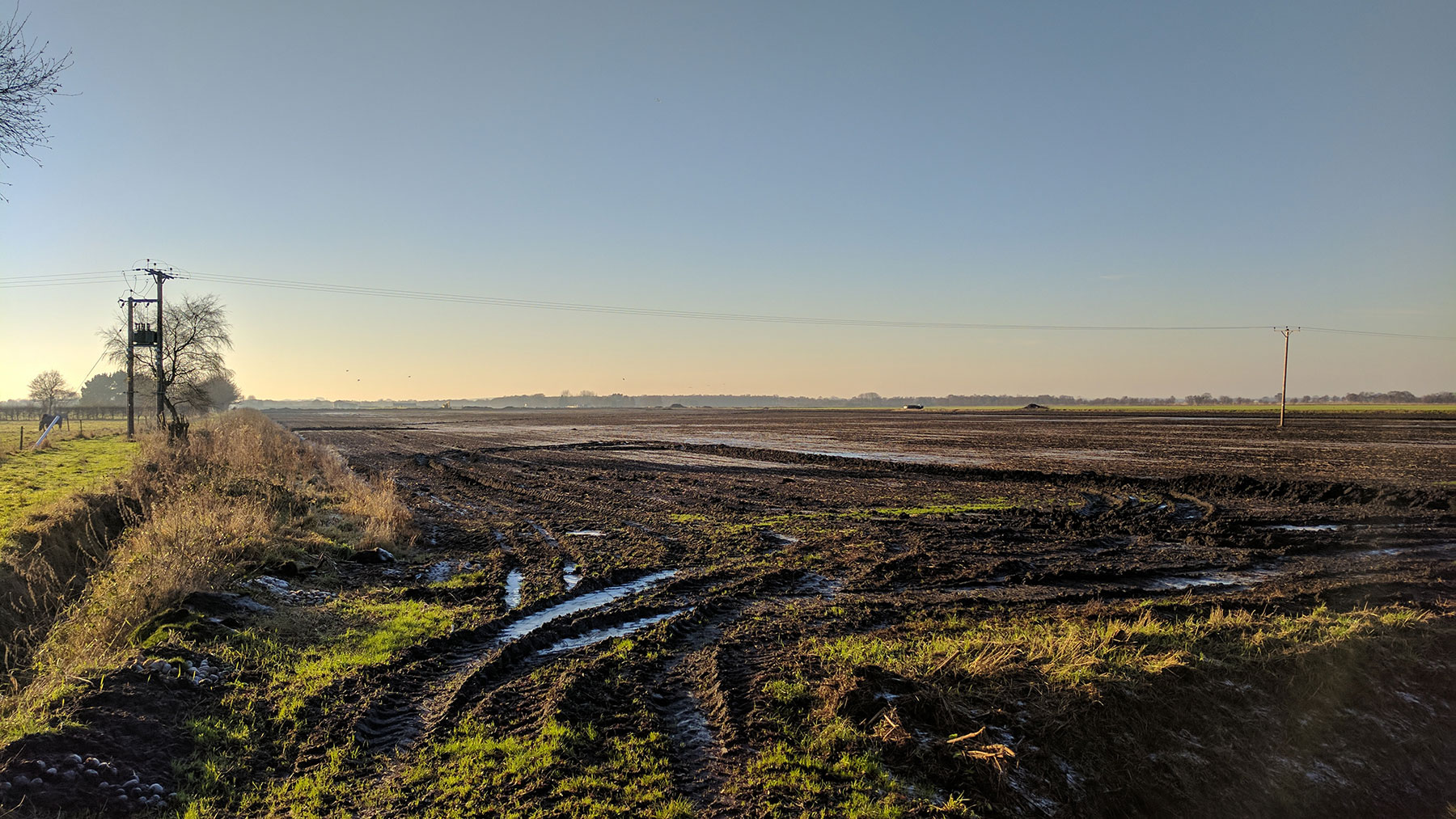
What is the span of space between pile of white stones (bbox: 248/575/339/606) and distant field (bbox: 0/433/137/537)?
8939 mm

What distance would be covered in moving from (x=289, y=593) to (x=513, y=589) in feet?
10.4

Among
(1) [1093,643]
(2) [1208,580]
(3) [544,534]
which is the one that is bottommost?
(3) [544,534]


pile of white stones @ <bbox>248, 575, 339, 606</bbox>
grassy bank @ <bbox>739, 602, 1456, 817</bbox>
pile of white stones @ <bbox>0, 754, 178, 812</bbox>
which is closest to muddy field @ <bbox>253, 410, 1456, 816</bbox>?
grassy bank @ <bbox>739, 602, 1456, 817</bbox>

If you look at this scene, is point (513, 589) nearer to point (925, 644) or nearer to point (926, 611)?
point (926, 611)

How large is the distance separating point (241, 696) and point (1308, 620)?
11801mm

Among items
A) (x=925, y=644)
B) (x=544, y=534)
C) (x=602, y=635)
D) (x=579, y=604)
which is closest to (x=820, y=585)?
(x=925, y=644)

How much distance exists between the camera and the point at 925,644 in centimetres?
820

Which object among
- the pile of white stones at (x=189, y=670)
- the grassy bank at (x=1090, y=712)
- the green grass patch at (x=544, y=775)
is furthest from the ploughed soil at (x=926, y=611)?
the pile of white stones at (x=189, y=670)

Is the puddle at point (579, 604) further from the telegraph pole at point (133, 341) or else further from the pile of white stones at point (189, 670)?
the telegraph pole at point (133, 341)

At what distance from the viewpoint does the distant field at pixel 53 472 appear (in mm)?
19000

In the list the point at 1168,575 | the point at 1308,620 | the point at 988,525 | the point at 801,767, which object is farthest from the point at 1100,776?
the point at 988,525

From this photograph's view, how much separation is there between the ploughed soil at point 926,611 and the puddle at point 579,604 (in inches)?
2.6

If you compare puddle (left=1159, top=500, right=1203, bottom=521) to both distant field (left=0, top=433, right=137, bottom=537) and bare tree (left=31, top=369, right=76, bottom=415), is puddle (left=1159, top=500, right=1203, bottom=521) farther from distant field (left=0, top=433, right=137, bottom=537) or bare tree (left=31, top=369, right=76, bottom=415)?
bare tree (left=31, top=369, right=76, bottom=415)

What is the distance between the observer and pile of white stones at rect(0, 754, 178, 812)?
4988mm
